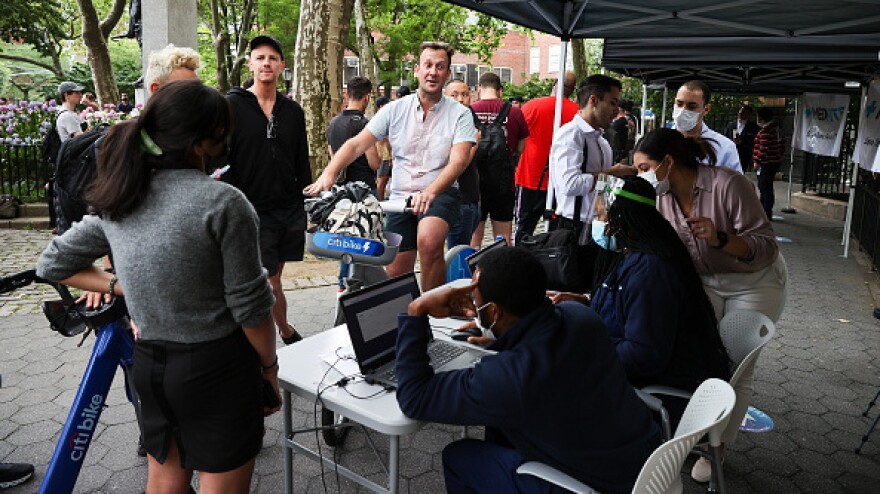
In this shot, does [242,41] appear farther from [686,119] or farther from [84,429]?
[84,429]

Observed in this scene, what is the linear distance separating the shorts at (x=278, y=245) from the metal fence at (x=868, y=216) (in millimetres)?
7164

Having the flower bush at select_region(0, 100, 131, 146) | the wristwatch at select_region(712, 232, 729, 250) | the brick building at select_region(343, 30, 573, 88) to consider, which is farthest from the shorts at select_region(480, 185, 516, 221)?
the brick building at select_region(343, 30, 573, 88)

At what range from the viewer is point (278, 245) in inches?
165

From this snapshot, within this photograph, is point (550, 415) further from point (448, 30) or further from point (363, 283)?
point (448, 30)

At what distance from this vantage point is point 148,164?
6.09 feet

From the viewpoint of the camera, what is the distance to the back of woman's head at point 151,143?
1815mm

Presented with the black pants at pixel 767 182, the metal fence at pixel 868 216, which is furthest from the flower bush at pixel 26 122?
the metal fence at pixel 868 216

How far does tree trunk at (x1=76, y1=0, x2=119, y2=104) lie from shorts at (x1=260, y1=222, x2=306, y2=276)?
12416 millimetres

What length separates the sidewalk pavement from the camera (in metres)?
3.35

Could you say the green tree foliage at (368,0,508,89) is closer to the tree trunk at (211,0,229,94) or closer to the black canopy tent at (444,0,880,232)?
the tree trunk at (211,0,229,94)

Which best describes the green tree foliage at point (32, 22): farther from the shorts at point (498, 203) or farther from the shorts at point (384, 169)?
the shorts at point (498, 203)

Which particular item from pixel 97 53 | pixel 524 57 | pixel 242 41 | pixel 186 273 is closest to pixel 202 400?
pixel 186 273

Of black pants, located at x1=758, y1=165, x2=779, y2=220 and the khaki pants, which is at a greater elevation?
black pants, located at x1=758, y1=165, x2=779, y2=220

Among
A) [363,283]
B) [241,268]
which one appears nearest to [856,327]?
[363,283]
